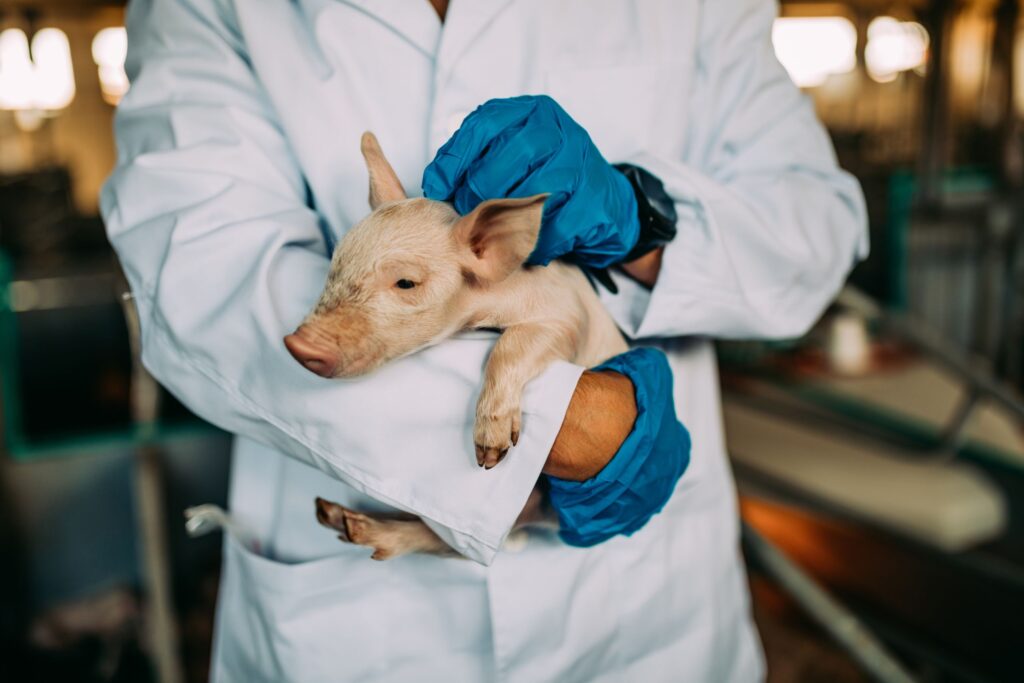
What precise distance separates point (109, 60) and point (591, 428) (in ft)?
32.9

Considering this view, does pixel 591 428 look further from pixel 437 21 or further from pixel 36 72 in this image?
pixel 36 72

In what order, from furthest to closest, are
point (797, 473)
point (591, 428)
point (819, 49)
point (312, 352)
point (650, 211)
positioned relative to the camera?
point (819, 49), point (797, 473), point (650, 211), point (591, 428), point (312, 352)

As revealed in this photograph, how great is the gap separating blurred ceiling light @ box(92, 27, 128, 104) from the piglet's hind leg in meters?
9.33

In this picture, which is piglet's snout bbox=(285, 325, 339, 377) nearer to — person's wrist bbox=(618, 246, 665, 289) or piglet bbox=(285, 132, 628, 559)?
piglet bbox=(285, 132, 628, 559)

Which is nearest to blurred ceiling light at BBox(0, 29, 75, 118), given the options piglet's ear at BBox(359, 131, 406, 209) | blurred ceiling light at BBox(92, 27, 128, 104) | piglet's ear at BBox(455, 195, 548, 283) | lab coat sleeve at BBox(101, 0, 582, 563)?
blurred ceiling light at BBox(92, 27, 128, 104)

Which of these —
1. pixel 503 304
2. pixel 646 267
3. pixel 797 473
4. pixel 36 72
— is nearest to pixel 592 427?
pixel 503 304

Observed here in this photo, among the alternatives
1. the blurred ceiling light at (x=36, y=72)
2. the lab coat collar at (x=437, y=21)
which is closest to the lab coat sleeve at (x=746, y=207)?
the lab coat collar at (x=437, y=21)

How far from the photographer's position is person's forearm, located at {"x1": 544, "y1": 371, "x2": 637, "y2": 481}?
734mm

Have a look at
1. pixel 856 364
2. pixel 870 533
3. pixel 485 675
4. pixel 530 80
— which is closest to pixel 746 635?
pixel 485 675

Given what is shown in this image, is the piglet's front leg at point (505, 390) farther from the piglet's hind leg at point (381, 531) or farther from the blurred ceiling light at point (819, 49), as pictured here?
the blurred ceiling light at point (819, 49)

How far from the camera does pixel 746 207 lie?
90cm

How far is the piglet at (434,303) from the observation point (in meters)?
0.66

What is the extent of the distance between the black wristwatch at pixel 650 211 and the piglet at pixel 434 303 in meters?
0.12

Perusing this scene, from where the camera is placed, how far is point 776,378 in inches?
117
